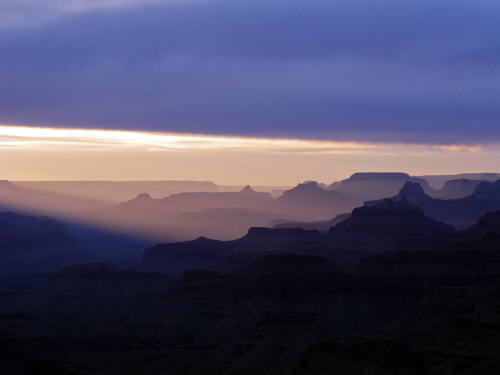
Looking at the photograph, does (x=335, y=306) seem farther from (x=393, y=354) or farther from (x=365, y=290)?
(x=393, y=354)

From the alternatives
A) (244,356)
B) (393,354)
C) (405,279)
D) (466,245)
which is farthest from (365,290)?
(393,354)

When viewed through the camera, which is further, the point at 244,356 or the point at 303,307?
the point at 303,307

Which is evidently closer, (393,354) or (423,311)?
(393,354)

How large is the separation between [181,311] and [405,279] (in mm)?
36001

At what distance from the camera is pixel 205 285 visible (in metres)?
179

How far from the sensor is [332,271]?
17962cm

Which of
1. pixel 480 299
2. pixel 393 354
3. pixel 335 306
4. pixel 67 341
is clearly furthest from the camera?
pixel 335 306

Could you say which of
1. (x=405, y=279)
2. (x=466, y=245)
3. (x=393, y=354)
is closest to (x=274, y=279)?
(x=405, y=279)

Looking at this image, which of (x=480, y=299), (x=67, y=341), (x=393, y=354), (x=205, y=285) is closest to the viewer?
(x=393, y=354)

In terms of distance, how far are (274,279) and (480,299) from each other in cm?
5781

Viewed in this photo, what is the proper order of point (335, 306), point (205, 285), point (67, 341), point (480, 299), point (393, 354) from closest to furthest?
point (393, 354)
point (480, 299)
point (67, 341)
point (335, 306)
point (205, 285)

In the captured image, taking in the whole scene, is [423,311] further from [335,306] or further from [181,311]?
[181,311]

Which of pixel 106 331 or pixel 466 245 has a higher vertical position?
pixel 466 245

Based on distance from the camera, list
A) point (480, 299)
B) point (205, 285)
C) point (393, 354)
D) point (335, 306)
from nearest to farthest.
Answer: point (393, 354), point (480, 299), point (335, 306), point (205, 285)
